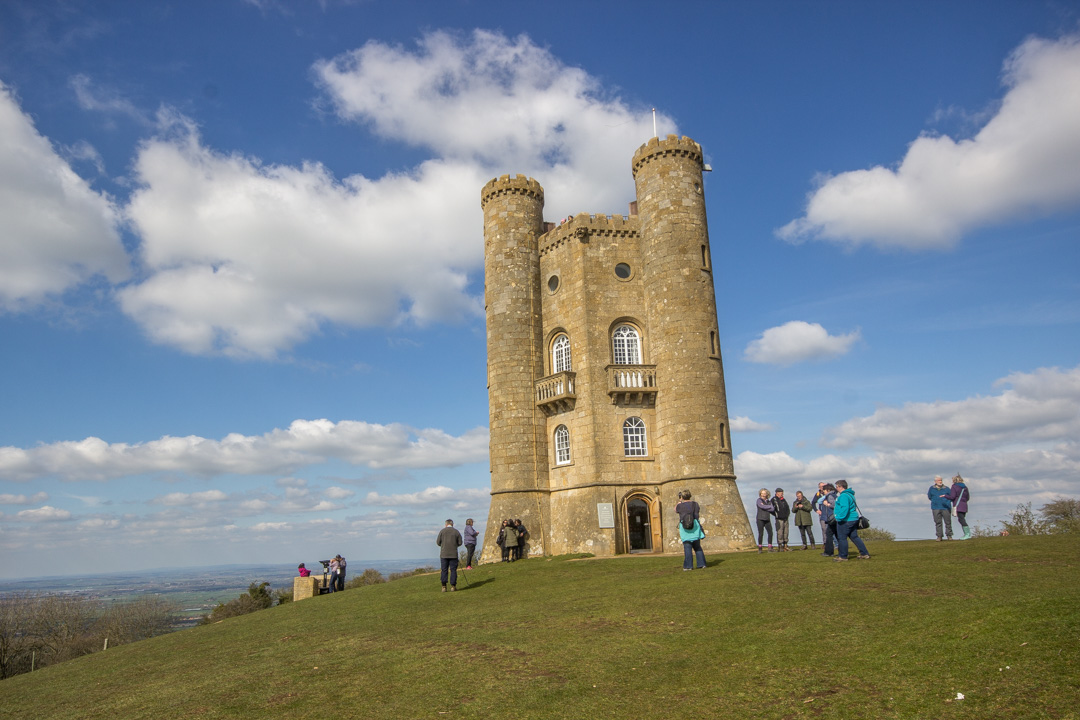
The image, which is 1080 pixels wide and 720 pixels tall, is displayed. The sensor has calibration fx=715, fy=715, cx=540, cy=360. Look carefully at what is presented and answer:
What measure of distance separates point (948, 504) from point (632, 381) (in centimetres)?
1308

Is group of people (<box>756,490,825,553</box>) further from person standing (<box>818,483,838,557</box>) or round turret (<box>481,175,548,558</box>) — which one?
round turret (<box>481,175,548,558</box>)

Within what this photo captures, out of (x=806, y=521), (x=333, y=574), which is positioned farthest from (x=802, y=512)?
(x=333, y=574)

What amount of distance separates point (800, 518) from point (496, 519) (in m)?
14.3

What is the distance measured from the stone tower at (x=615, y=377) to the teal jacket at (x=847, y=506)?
11406 mm

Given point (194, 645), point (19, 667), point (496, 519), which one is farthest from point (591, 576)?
point (19, 667)

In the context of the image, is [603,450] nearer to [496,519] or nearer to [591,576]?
[496,519]

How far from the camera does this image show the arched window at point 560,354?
32.4 m

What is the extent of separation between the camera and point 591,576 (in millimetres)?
19984

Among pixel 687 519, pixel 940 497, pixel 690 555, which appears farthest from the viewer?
pixel 940 497

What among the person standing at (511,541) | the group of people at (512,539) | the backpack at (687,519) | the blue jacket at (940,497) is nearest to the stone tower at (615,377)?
the group of people at (512,539)

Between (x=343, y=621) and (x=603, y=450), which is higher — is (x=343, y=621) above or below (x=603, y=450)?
below

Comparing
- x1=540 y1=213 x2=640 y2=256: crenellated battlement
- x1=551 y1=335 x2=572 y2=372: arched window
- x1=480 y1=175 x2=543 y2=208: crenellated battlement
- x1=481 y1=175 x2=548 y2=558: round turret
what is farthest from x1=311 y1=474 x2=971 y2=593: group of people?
x1=480 y1=175 x2=543 y2=208: crenellated battlement

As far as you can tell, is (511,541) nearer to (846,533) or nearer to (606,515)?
(606,515)

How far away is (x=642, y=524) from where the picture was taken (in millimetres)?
30906
